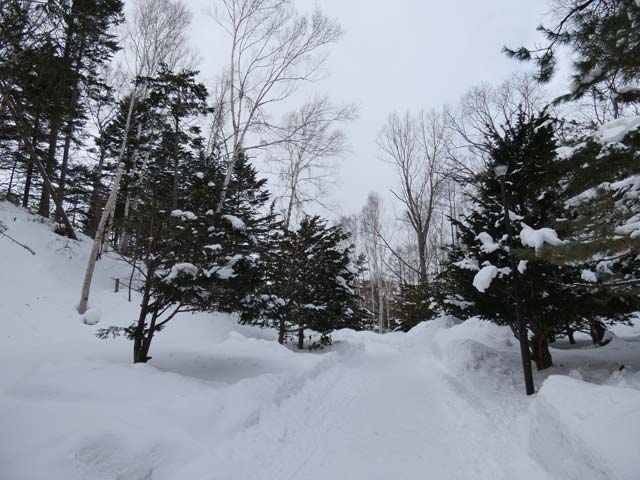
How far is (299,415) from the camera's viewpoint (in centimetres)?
487

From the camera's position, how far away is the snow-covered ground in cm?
276

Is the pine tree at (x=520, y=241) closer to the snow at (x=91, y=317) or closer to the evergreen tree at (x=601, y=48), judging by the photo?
the evergreen tree at (x=601, y=48)

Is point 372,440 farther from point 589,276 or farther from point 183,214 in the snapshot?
point 183,214

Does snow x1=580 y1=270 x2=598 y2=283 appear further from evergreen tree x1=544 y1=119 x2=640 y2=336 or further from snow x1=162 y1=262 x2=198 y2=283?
snow x1=162 y1=262 x2=198 y2=283

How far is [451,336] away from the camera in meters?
→ 10.6

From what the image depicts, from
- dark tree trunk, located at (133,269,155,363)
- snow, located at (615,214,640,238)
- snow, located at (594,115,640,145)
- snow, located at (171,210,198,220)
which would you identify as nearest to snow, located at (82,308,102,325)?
dark tree trunk, located at (133,269,155,363)

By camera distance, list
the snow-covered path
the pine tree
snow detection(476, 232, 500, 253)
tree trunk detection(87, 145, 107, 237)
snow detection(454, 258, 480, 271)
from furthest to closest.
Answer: tree trunk detection(87, 145, 107, 237)
snow detection(454, 258, 480, 271)
snow detection(476, 232, 500, 253)
the pine tree
the snow-covered path

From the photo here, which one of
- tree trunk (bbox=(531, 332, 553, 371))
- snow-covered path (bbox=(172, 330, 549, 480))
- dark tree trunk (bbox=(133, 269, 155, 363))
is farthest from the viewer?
tree trunk (bbox=(531, 332, 553, 371))

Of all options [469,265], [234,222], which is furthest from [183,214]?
[469,265]

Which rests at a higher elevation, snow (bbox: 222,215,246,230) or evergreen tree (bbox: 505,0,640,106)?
evergreen tree (bbox: 505,0,640,106)

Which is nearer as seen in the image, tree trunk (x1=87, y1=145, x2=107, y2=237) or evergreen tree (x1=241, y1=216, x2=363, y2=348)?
evergreen tree (x1=241, y1=216, x2=363, y2=348)

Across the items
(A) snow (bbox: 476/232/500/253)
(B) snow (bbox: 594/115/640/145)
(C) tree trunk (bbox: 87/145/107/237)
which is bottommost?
(A) snow (bbox: 476/232/500/253)

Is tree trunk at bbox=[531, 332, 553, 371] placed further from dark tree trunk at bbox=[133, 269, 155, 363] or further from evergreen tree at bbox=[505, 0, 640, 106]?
dark tree trunk at bbox=[133, 269, 155, 363]

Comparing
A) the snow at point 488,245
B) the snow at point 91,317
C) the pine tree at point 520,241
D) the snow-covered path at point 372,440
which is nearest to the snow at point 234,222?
the snow-covered path at point 372,440
